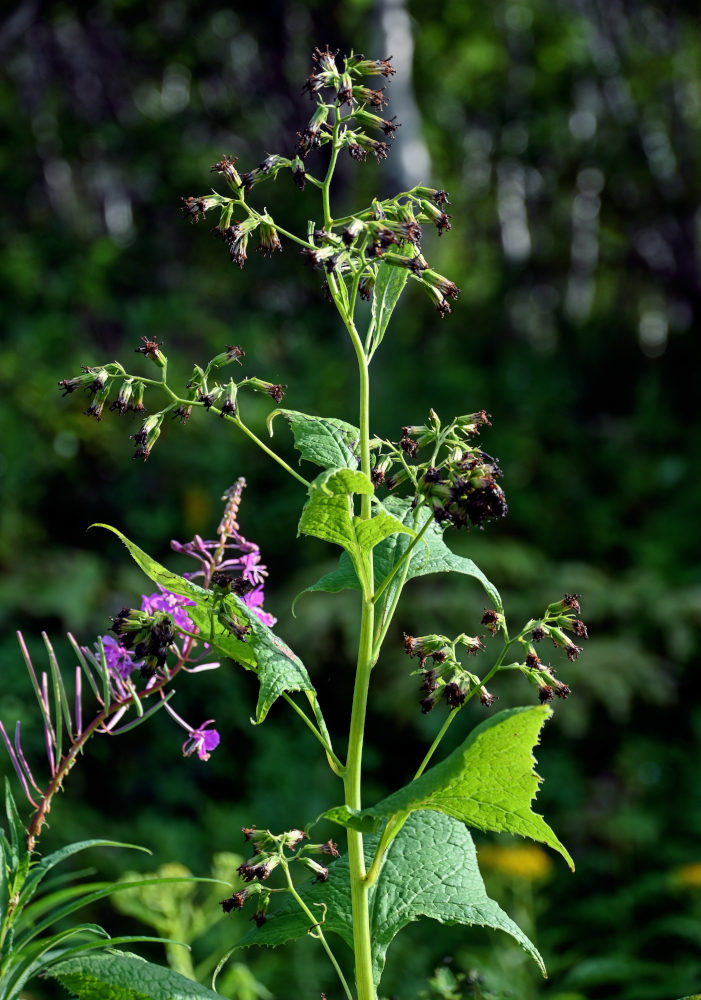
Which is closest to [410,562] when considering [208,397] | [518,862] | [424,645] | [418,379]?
[424,645]

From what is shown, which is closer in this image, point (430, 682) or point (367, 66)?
point (430, 682)

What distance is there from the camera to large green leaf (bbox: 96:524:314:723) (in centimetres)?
106

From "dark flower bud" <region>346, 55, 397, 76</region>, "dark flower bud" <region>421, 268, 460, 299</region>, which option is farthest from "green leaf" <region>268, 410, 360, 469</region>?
"dark flower bud" <region>346, 55, 397, 76</region>

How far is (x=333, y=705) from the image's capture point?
520cm

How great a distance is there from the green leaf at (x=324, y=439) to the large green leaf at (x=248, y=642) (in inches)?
8.0

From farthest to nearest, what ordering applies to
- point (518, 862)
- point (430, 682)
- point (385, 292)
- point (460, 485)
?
point (518, 862) < point (385, 292) < point (430, 682) < point (460, 485)

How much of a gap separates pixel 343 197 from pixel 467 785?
9655 mm

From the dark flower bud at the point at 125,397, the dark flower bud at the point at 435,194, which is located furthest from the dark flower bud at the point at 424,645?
the dark flower bud at the point at 435,194

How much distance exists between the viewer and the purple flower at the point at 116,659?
1.23 metres

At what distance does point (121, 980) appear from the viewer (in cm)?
109

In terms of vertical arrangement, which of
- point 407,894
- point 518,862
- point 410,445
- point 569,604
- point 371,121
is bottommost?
point 518,862

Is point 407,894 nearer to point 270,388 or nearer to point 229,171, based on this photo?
point 270,388

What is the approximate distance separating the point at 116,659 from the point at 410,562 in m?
0.41

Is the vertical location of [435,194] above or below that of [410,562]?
above
